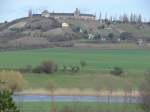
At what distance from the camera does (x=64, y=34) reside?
558 feet

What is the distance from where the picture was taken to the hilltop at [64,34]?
493ft

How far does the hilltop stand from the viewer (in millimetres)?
150375

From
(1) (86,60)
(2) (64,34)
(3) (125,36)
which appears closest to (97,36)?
(3) (125,36)

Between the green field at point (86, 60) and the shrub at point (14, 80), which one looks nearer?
the shrub at point (14, 80)

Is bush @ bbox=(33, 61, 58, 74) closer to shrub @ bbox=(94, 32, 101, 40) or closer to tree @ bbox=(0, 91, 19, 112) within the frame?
tree @ bbox=(0, 91, 19, 112)

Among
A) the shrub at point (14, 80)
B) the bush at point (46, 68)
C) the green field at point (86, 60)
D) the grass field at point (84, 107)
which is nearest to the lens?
the grass field at point (84, 107)

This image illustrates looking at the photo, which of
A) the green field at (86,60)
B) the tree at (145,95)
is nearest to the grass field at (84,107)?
A: the tree at (145,95)

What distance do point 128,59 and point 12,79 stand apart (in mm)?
51407

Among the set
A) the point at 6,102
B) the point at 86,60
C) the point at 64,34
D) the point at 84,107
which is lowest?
the point at 64,34

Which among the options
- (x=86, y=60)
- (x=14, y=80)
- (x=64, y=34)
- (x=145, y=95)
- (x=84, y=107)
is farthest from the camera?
(x=64, y=34)

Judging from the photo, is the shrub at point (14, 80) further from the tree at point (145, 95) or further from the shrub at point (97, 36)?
the shrub at point (97, 36)

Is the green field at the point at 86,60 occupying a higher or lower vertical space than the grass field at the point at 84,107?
lower

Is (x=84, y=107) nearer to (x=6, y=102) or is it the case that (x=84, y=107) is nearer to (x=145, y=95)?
(x=145, y=95)

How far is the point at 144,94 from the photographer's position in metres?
39.6
